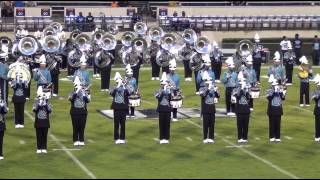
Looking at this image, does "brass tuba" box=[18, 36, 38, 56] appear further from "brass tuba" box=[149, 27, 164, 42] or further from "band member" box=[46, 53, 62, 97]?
"brass tuba" box=[149, 27, 164, 42]

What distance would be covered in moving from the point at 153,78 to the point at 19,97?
35.2 feet

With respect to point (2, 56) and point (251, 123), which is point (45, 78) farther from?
point (251, 123)

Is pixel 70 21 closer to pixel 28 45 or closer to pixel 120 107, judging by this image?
pixel 28 45

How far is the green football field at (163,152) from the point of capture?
18.2 m

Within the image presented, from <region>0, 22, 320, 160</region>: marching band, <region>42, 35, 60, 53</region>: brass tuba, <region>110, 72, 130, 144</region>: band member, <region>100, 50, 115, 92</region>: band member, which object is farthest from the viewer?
<region>100, 50, 115, 92</region>: band member

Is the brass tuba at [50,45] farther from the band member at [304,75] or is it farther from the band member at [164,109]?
the band member at [164,109]

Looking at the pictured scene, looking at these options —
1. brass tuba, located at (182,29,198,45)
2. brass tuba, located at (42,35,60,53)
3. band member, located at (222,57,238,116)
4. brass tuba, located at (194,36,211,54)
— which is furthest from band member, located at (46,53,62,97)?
band member, located at (222,57,238,116)

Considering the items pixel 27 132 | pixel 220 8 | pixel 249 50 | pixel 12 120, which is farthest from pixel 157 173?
pixel 220 8

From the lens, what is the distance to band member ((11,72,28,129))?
75.5 ft

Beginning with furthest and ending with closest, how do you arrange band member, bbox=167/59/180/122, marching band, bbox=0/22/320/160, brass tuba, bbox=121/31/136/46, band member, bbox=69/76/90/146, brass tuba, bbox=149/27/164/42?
1. brass tuba, bbox=149/27/164/42
2. brass tuba, bbox=121/31/136/46
3. band member, bbox=167/59/180/122
4. marching band, bbox=0/22/320/160
5. band member, bbox=69/76/90/146

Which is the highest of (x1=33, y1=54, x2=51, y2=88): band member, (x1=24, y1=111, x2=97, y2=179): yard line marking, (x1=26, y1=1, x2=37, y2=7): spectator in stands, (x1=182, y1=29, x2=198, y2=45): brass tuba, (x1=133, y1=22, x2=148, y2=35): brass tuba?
(x1=26, y1=1, x2=37, y2=7): spectator in stands

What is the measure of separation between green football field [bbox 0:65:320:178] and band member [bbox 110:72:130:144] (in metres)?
0.28

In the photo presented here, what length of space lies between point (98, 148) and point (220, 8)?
2834cm

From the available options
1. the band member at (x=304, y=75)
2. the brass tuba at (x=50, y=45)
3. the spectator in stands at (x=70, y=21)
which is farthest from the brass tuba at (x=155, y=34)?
the spectator in stands at (x=70, y=21)
